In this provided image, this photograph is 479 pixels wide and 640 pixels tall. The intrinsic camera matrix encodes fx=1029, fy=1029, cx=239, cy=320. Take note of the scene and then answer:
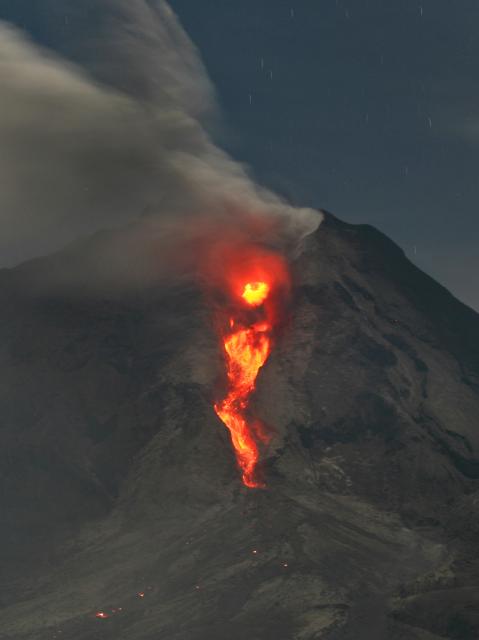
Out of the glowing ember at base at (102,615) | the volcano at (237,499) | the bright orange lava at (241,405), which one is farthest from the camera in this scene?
the bright orange lava at (241,405)

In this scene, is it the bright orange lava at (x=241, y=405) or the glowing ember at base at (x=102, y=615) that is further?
the bright orange lava at (x=241, y=405)

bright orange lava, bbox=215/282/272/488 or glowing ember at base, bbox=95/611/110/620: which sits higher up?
bright orange lava, bbox=215/282/272/488

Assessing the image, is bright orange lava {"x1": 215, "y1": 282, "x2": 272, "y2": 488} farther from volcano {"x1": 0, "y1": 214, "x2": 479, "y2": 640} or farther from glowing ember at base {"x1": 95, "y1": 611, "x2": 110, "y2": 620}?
glowing ember at base {"x1": 95, "y1": 611, "x2": 110, "y2": 620}

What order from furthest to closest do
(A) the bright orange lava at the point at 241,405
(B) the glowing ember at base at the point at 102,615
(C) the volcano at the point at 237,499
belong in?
(A) the bright orange lava at the point at 241,405 < (B) the glowing ember at base at the point at 102,615 < (C) the volcano at the point at 237,499

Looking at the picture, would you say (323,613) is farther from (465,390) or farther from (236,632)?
(465,390)

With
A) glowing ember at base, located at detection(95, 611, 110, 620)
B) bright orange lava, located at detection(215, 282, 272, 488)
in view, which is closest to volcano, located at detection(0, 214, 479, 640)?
glowing ember at base, located at detection(95, 611, 110, 620)

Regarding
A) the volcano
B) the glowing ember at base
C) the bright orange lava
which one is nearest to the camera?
the volcano

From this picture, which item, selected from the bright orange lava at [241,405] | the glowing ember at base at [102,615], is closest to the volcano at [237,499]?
the glowing ember at base at [102,615]

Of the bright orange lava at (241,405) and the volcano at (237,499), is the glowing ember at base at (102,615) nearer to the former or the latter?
the volcano at (237,499)
